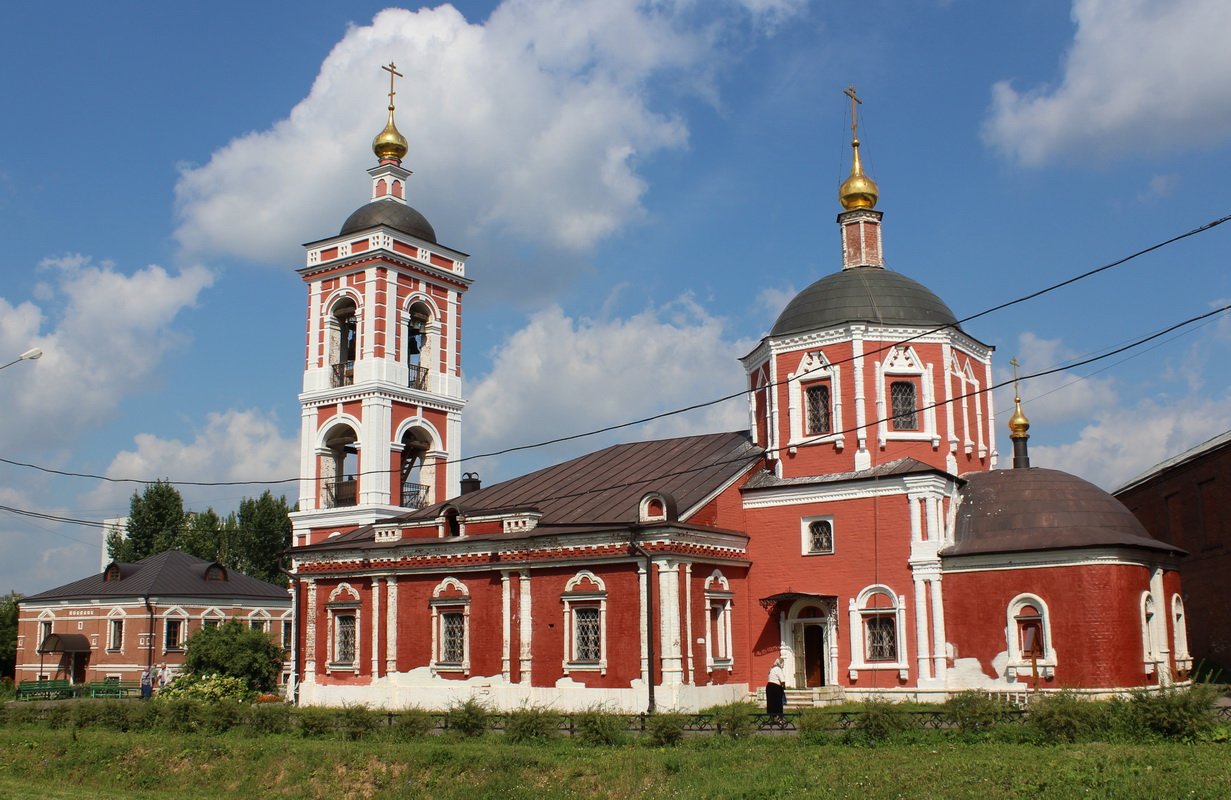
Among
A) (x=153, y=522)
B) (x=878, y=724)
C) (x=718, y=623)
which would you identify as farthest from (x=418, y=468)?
(x=153, y=522)

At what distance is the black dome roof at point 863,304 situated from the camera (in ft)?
96.6

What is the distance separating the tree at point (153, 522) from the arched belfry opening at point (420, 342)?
32.5 metres

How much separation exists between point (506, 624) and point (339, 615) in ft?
19.7

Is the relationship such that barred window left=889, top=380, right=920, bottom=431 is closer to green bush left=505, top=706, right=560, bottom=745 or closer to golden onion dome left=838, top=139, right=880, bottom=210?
golden onion dome left=838, top=139, right=880, bottom=210

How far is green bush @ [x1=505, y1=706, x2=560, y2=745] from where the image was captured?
20328 mm

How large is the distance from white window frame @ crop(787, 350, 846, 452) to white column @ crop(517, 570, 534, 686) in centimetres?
754

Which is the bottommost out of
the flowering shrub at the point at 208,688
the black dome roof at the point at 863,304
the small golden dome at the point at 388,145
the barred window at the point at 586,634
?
the flowering shrub at the point at 208,688

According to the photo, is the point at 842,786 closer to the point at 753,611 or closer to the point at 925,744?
the point at 925,744

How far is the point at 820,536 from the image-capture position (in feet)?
92.8

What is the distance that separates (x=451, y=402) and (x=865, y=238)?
48.8ft

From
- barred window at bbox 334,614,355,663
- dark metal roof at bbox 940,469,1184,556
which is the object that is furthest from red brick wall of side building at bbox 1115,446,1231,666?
barred window at bbox 334,614,355,663

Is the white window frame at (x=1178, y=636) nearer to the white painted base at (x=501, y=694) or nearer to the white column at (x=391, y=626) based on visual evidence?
the white painted base at (x=501, y=694)

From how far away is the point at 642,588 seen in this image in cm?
2659

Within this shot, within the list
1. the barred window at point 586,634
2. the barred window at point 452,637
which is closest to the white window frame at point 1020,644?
the barred window at point 586,634
